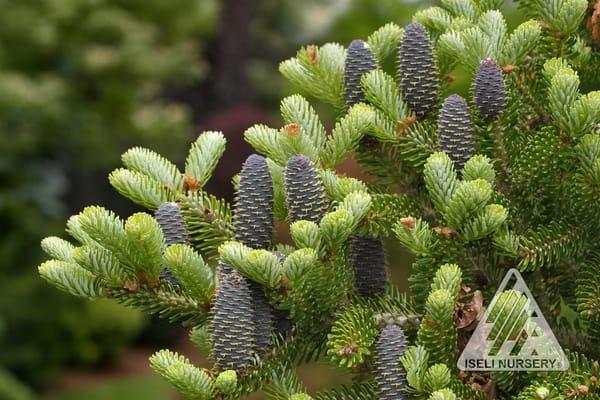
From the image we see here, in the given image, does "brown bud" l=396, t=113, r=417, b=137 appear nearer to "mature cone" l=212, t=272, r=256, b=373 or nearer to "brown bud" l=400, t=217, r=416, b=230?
"brown bud" l=400, t=217, r=416, b=230

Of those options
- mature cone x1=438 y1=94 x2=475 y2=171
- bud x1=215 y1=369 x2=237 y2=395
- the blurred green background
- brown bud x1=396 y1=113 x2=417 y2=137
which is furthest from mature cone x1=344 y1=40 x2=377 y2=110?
the blurred green background

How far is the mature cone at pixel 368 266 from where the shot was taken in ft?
5.81

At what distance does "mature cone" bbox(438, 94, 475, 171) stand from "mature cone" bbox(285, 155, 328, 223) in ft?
0.85

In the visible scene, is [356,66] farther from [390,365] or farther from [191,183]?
[390,365]

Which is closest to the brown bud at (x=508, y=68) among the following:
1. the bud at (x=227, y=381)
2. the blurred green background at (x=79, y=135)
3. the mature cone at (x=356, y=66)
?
the mature cone at (x=356, y=66)

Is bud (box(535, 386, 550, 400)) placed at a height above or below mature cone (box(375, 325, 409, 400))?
below

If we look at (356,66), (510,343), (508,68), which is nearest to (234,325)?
(510,343)

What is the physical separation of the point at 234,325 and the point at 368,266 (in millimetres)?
349

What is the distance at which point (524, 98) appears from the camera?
176 cm

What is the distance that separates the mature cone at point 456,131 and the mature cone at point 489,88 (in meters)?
0.05

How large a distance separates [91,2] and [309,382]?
550 centimetres

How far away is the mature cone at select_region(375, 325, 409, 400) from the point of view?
1541mm

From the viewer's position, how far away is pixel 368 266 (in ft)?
5.83

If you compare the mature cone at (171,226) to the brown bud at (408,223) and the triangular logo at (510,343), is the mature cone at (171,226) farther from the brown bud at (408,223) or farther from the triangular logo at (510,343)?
the triangular logo at (510,343)
